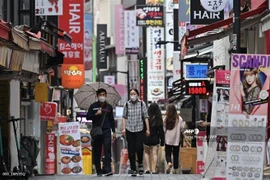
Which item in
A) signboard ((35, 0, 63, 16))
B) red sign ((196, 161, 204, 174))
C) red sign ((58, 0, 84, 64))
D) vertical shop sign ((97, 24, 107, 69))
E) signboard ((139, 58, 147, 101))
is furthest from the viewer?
vertical shop sign ((97, 24, 107, 69))

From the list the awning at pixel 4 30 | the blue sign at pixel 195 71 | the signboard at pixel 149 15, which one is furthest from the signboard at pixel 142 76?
the awning at pixel 4 30

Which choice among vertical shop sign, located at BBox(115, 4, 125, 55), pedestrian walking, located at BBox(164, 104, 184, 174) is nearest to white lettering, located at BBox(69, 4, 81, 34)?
pedestrian walking, located at BBox(164, 104, 184, 174)

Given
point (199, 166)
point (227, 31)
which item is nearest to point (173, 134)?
point (199, 166)

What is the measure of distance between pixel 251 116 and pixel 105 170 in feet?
20.7

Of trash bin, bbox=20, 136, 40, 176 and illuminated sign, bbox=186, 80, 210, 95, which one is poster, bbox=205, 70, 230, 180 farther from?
illuminated sign, bbox=186, 80, 210, 95

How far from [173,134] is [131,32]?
137 feet

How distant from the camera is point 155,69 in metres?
54.2

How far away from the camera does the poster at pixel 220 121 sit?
48.9 ft

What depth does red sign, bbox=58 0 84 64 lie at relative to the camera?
28625 millimetres

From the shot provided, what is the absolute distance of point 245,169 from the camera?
13.3 m

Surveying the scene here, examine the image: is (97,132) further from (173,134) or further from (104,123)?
(173,134)

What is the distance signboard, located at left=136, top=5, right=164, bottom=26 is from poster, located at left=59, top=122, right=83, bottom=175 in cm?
2443

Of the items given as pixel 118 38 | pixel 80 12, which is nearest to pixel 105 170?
pixel 80 12

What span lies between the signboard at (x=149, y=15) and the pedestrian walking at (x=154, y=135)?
1038 inches
